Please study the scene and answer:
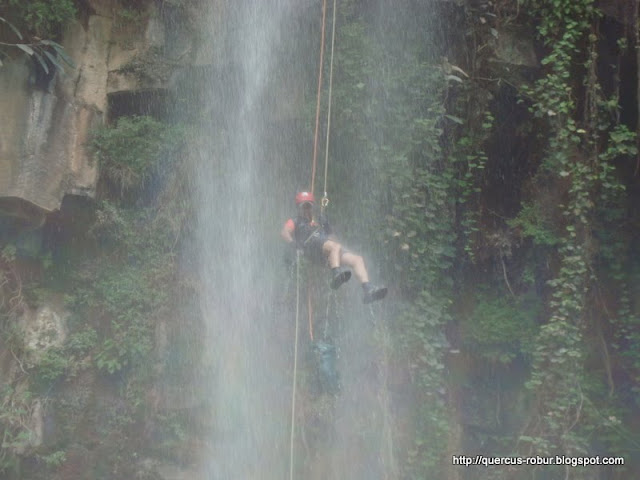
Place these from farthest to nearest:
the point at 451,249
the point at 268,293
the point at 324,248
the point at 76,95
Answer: the point at 268,293, the point at 76,95, the point at 451,249, the point at 324,248

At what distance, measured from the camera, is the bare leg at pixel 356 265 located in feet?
18.8

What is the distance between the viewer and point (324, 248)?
19.5 ft

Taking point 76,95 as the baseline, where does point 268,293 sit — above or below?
below

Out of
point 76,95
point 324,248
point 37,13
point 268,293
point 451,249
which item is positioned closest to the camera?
point 324,248

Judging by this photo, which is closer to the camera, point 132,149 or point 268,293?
point 132,149

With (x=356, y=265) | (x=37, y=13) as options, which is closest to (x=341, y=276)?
(x=356, y=265)

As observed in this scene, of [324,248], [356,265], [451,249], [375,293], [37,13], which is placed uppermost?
[37,13]

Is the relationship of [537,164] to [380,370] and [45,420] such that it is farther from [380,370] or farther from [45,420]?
[45,420]

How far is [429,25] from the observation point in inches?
304

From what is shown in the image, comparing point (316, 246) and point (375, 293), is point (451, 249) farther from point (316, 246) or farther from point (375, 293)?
point (375, 293)

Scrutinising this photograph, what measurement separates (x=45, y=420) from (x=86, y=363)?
69 centimetres

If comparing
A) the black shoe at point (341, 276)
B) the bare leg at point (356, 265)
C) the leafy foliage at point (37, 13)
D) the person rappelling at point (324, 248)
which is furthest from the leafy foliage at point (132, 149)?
the black shoe at point (341, 276)

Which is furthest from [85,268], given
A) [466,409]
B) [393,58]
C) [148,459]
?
[466,409]

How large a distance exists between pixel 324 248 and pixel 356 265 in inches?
13.8
